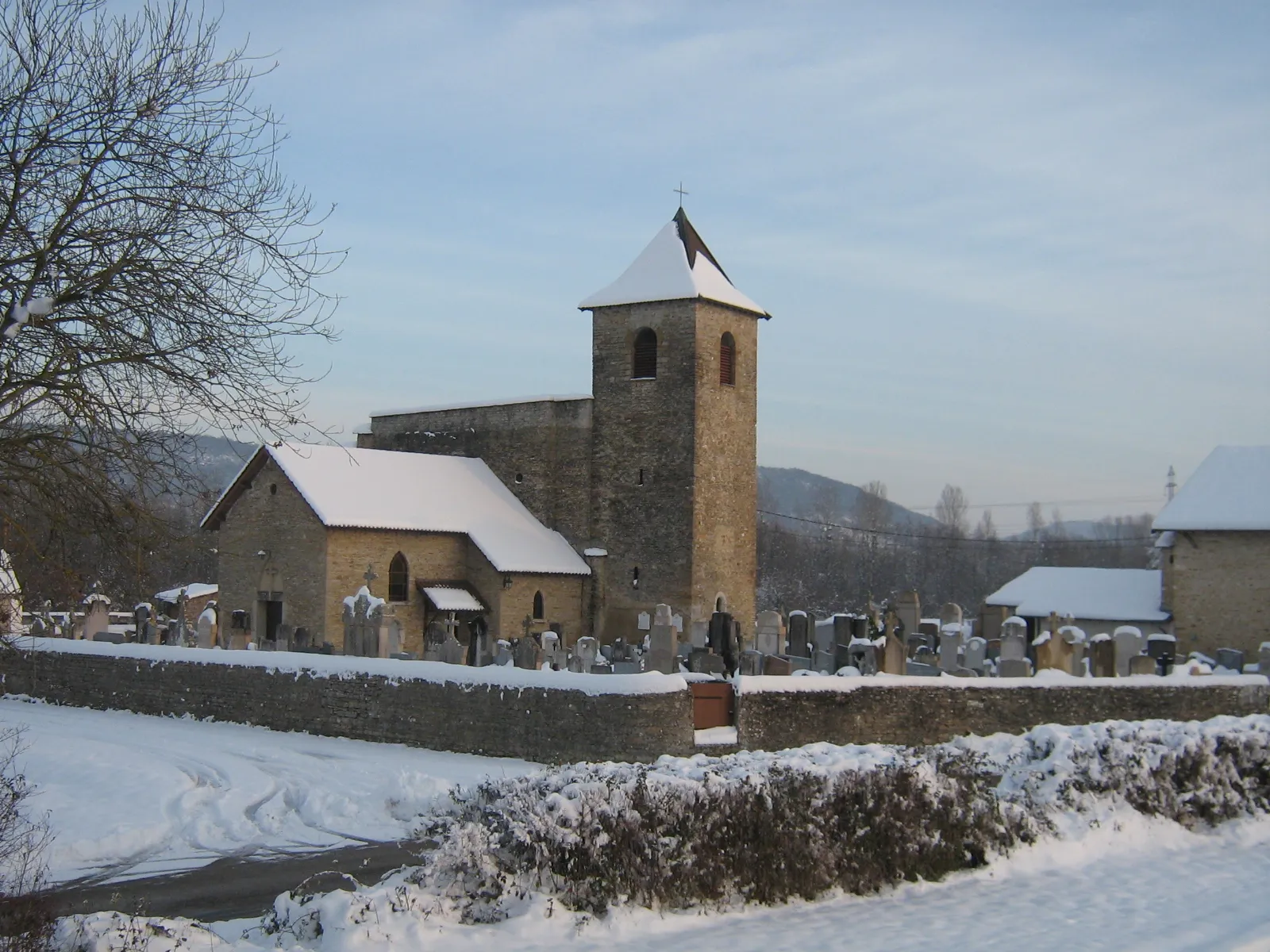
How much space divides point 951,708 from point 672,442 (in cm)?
1741

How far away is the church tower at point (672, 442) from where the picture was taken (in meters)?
35.5

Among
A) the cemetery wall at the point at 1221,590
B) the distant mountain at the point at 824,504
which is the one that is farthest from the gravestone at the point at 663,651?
the distant mountain at the point at 824,504

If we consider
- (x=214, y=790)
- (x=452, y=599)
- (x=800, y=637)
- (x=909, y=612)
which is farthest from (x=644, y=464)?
(x=214, y=790)

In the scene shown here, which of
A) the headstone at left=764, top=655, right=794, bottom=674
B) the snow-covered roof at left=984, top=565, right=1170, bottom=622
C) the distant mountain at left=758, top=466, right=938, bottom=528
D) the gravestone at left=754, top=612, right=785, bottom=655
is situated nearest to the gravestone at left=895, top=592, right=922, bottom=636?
the gravestone at left=754, top=612, right=785, bottom=655

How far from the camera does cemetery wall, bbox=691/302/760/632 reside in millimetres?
35594

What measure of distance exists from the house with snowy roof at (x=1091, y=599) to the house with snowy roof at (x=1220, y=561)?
109 cm

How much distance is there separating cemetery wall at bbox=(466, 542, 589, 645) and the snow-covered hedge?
2200 centimetres

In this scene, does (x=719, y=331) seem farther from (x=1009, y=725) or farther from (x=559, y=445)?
(x=1009, y=725)

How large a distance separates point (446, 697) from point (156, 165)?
10.00m

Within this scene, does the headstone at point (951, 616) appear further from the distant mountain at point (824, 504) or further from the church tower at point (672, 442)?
the distant mountain at point (824, 504)

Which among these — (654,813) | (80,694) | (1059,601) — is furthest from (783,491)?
(654,813)

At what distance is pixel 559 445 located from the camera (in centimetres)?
3762

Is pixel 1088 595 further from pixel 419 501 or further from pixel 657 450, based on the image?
pixel 419 501

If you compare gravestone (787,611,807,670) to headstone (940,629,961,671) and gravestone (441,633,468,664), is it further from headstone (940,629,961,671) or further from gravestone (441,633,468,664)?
gravestone (441,633,468,664)
